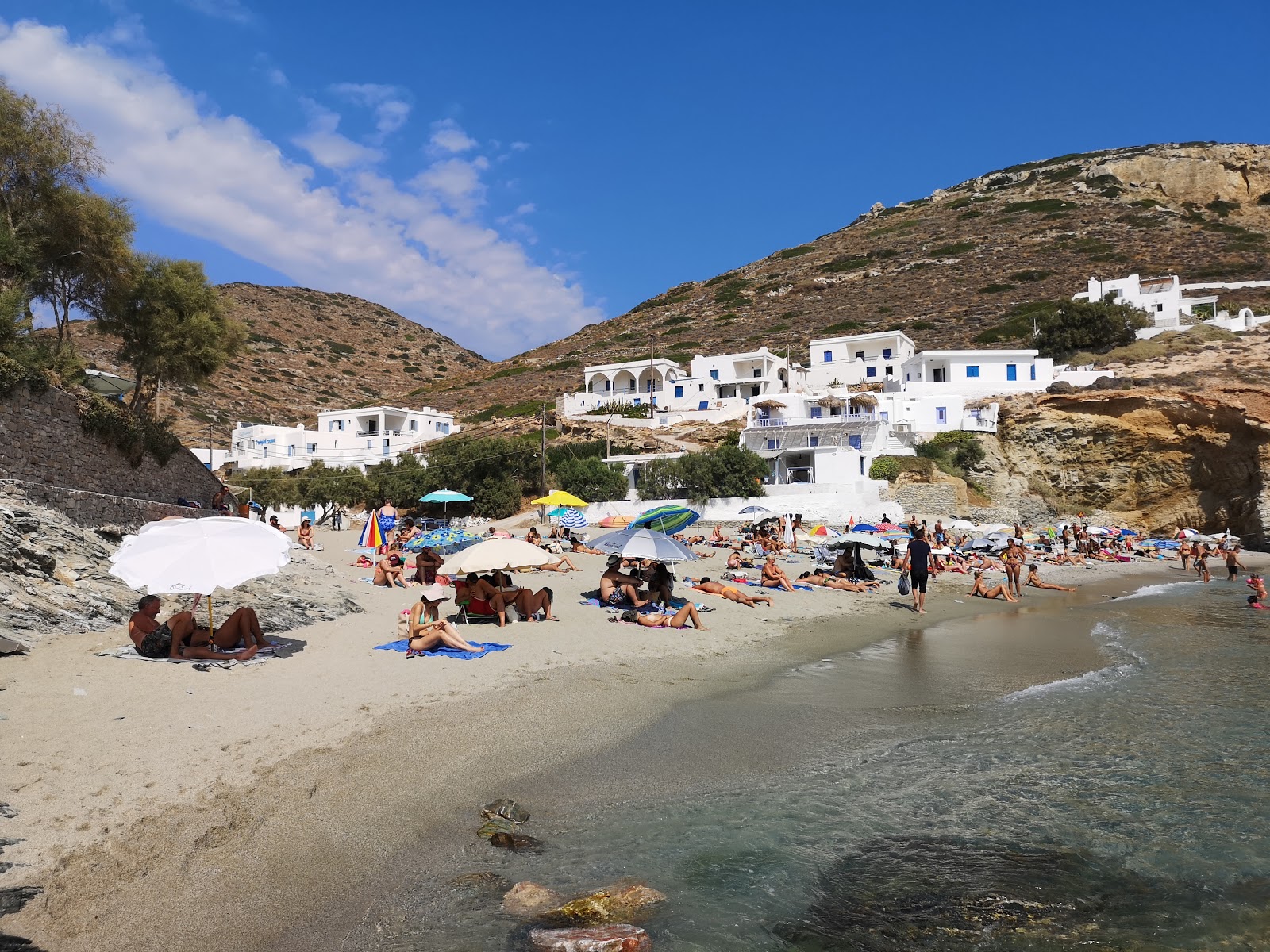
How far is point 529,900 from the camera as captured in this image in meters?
4.14

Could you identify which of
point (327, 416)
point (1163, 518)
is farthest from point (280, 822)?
point (327, 416)

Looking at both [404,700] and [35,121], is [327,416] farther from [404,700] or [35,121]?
[404,700]

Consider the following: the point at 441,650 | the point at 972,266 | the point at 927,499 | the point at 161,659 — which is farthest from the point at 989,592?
the point at 972,266

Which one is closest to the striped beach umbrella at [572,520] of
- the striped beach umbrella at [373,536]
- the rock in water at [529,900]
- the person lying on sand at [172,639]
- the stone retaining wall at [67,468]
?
the striped beach umbrella at [373,536]

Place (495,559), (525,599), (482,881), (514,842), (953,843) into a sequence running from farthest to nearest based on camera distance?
(525,599) → (495,559) → (953,843) → (514,842) → (482,881)

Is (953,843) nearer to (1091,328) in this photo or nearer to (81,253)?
(81,253)

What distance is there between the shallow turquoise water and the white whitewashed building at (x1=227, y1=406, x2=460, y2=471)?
179 feet

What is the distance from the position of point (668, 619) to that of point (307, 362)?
110060 mm

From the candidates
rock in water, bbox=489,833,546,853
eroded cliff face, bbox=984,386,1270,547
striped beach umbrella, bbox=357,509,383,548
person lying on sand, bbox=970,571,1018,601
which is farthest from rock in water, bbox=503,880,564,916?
eroded cliff face, bbox=984,386,1270,547

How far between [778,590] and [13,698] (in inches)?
552

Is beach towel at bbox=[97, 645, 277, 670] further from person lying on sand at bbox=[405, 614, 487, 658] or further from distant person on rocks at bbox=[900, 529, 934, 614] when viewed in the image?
distant person on rocks at bbox=[900, 529, 934, 614]

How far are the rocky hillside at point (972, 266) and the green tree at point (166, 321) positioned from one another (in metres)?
45.9

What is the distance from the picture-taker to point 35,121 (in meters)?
19.8

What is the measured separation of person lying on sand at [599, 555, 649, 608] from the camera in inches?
525
